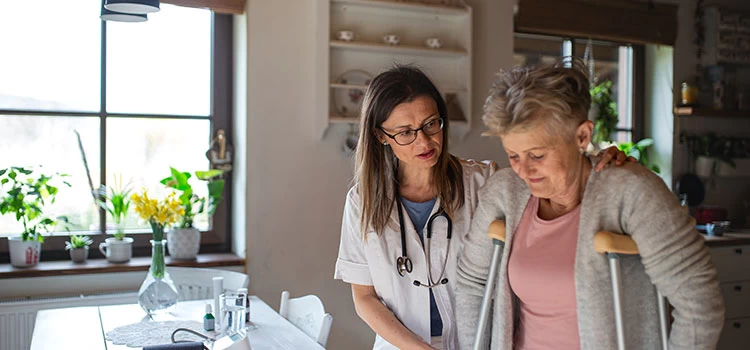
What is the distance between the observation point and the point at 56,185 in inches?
140

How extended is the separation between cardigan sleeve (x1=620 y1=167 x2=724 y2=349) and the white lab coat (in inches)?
23.9

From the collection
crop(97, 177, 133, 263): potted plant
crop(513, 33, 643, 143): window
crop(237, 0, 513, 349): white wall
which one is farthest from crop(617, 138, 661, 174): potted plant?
crop(97, 177, 133, 263): potted plant

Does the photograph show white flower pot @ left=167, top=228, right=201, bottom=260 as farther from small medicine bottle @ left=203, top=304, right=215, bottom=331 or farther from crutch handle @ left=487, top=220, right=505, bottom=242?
crutch handle @ left=487, top=220, right=505, bottom=242

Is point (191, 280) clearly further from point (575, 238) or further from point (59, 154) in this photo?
point (575, 238)

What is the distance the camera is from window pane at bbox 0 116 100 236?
348 centimetres

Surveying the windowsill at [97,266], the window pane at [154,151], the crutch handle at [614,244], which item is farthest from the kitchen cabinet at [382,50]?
the crutch handle at [614,244]

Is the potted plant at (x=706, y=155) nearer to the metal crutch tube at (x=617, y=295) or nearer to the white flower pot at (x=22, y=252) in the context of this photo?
the metal crutch tube at (x=617, y=295)

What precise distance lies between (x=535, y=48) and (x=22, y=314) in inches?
127

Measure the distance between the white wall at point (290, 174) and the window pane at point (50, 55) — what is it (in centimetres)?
78

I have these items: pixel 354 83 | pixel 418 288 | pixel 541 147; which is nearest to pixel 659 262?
pixel 541 147

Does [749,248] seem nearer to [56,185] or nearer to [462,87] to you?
[462,87]

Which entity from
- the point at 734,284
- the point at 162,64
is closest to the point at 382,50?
the point at 162,64

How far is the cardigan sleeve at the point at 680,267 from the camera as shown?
1412mm

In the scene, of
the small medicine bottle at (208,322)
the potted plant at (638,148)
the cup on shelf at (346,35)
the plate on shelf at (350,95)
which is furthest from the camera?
the potted plant at (638,148)
